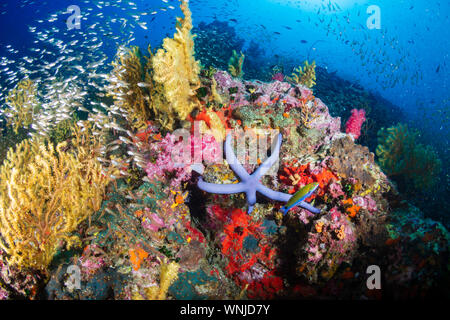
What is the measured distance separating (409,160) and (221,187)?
25.8 feet

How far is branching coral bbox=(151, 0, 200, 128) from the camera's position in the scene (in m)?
4.39

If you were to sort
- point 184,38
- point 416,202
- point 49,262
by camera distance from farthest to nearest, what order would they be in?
point 416,202 < point 184,38 < point 49,262

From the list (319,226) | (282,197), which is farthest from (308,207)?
(282,197)

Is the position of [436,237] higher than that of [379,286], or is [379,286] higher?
[436,237]

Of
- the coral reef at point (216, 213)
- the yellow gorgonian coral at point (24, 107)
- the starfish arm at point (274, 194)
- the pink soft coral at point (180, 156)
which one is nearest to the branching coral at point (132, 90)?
the coral reef at point (216, 213)

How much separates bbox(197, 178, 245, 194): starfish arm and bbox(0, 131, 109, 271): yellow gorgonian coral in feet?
7.73

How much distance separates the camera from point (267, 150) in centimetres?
478

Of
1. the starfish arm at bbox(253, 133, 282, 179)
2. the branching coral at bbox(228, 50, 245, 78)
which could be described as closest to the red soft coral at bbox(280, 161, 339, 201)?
the starfish arm at bbox(253, 133, 282, 179)

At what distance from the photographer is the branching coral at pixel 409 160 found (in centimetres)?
753

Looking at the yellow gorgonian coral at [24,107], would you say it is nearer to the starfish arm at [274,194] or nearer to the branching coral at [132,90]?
the branching coral at [132,90]
